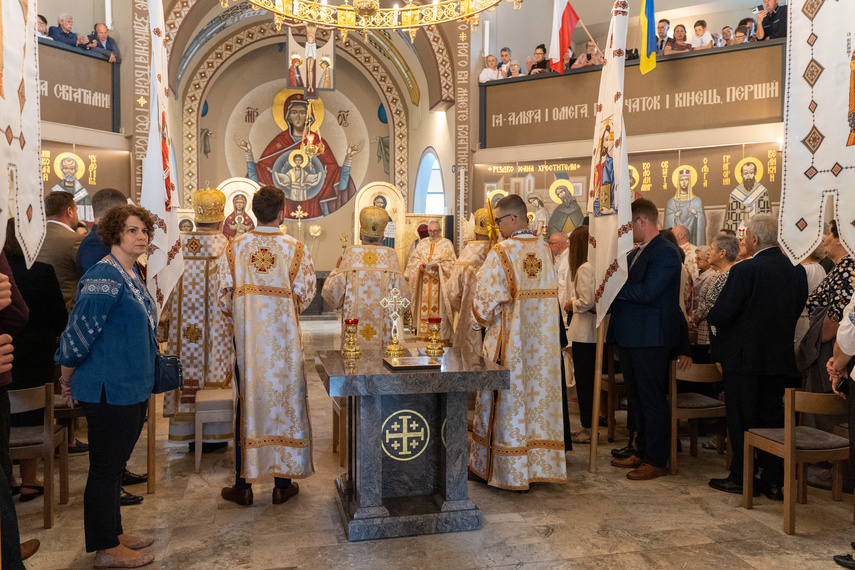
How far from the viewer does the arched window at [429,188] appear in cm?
1576

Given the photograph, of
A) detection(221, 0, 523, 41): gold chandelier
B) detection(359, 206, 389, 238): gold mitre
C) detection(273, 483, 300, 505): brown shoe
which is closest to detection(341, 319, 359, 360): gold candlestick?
detection(273, 483, 300, 505): brown shoe

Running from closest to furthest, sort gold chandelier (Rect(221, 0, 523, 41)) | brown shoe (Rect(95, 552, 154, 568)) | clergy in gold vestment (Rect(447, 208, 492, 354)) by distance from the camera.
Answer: brown shoe (Rect(95, 552, 154, 568)) → clergy in gold vestment (Rect(447, 208, 492, 354)) → gold chandelier (Rect(221, 0, 523, 41))

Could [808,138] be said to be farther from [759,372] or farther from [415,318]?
[415,318]

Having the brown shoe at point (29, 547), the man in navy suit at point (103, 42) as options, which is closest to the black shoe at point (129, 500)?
the brown shoe at point (29, 547)

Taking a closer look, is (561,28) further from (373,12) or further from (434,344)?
(434,344)

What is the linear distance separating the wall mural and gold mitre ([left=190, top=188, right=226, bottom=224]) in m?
11.7

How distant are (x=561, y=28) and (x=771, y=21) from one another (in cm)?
279

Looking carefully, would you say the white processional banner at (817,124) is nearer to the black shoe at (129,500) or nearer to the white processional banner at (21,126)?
the white processional banner at (21,126)

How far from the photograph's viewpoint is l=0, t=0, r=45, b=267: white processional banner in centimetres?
206

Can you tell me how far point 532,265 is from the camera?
4.25m

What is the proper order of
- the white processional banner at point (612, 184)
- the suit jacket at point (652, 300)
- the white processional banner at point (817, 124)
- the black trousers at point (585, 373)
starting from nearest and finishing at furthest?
the white processional banner at point (817, 124), the white processional banner at point (612, 184), the suit jacket at point (652, 300), the black trousers at point (585, 373)

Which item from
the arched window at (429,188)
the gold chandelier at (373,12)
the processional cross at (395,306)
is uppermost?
the gold chandelier at (373,12)

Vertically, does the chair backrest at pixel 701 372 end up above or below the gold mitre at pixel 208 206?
below

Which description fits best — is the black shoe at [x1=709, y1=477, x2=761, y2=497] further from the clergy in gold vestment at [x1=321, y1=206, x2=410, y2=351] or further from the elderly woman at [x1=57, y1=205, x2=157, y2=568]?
the elderly woman at [x1=57, y1=205, x2=157, y2=568]
